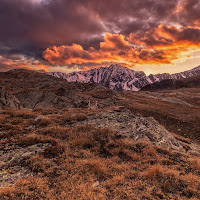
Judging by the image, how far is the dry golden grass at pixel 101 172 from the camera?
158 inches

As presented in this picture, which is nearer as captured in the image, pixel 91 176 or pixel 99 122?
pixel 91 176

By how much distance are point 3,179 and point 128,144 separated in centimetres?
A: 629

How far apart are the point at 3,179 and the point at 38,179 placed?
1.26 meters

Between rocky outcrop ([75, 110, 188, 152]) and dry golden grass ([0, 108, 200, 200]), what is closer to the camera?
dry golden grass ([0, 108, 200, 200])

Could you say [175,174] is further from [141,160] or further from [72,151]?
[72,151]

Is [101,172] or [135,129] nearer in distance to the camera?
[101,172]

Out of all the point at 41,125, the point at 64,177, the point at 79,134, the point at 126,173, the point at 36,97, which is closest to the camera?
the point at 64,177

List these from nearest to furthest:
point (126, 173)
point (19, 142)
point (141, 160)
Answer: point (126, 173), point (141, 160), point (19, 142)

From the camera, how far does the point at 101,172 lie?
16.9 ft

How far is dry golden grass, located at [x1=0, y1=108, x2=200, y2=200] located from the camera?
4016mm

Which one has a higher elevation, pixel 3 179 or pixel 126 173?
pixel 3 179

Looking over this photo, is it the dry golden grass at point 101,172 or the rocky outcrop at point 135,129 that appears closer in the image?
the dry golden grass at point 101,172

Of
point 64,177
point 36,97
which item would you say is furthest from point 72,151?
point 36,97

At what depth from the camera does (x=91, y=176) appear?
4.92 m
